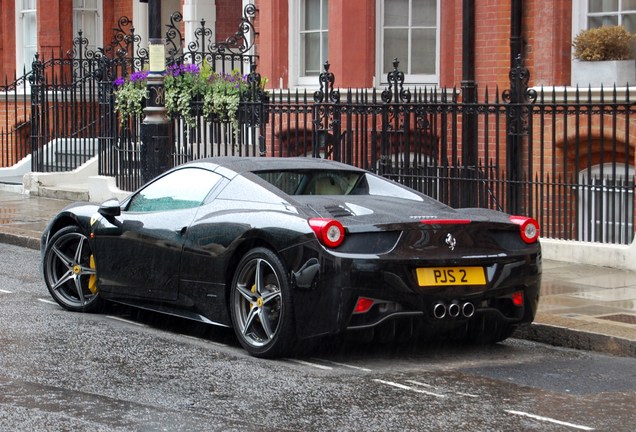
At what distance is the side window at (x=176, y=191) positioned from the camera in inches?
372

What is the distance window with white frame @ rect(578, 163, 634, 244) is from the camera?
12609 millimetres

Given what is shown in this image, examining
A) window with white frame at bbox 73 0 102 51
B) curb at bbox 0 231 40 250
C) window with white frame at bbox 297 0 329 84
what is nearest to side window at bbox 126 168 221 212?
curb at bbox 0 231 40 250

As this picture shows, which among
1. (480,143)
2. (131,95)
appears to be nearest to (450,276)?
(480,143)

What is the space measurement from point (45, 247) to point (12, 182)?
12839 millimetres

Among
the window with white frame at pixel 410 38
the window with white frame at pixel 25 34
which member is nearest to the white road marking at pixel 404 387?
the window with white frame at pixel 410 38

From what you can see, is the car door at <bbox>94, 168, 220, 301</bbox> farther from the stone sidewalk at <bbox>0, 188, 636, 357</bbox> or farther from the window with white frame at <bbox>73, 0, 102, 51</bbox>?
the window with white frame at <bbox>73, 0, 102, 51</bbox>

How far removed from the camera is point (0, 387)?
7457 mm

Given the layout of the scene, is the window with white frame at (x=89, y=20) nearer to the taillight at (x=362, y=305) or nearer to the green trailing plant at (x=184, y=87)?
the green trailing plant at (x=184, y=87)

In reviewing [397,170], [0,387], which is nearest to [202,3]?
[397,170]

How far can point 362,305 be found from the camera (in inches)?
318

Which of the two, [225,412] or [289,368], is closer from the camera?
[225,412]

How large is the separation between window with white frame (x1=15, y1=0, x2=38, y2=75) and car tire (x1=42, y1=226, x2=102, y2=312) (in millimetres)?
18341

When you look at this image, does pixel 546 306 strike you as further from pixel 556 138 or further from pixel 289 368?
pixel 556 138

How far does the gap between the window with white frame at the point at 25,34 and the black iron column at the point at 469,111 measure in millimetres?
14194
